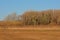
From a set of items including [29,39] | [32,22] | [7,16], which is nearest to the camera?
[29,39]

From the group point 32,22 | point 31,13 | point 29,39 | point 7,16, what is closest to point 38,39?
point 29,39

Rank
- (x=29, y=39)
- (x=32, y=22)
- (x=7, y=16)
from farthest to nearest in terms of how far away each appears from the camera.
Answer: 1. (x=7, y=16)
2. (x=32, y=22)
3. (x=29, y=39)

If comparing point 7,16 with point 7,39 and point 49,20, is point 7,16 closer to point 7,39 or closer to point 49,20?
point 49,20

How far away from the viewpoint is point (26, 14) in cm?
4128

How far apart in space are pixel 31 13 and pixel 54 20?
20.7 ft

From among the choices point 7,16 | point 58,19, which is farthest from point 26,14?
point 58,19

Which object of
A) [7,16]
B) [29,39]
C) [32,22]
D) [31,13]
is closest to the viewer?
[29,39]

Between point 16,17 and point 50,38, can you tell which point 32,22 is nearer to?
point 16,17

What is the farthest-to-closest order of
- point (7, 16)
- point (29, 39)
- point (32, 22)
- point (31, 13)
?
1. point (7, 16)
2. point (31, 13)
3. point (32, 22)
4. point (29, 39)

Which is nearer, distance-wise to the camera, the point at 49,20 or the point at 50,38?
the point at 50,38

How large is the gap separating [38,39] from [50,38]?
3.64 ft

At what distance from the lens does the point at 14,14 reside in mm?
42406

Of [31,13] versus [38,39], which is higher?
[31,13]

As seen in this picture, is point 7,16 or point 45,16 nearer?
point 45,16
